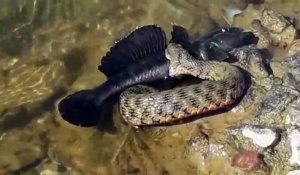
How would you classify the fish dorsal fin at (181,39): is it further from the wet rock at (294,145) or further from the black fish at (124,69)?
the wet rock at (294,145)

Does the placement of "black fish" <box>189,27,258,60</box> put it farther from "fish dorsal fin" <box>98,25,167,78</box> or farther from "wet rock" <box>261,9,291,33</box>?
"fish dorsal fin" <box>98,25,167,78</box>

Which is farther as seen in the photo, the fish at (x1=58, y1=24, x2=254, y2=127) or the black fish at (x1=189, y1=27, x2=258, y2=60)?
the black fish at (x1=189, y1=27, x2=258, y2=60)

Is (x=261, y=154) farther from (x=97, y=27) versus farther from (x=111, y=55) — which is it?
(x=97, y=27)

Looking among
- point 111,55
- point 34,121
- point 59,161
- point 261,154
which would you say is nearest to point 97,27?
point 111,55

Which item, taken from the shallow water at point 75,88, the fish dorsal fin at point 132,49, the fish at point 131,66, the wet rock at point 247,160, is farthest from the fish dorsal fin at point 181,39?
the wet rock at point 247,160

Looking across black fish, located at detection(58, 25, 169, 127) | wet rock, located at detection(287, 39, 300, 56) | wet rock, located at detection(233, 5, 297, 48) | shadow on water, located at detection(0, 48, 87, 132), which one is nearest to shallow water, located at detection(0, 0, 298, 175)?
shadow on water, located at detection(0, 48, 87, 132)
